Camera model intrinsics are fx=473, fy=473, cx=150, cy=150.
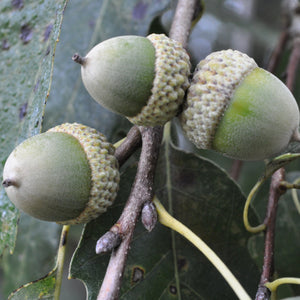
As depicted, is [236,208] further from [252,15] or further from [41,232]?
[252,15]

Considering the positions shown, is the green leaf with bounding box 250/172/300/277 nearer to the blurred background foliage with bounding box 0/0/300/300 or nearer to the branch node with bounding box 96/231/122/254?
the blurred background foliage with bounding box 0/0/300/300

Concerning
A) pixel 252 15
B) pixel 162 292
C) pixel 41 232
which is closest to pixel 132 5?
pixel 41 232

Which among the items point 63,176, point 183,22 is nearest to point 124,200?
point 63,176

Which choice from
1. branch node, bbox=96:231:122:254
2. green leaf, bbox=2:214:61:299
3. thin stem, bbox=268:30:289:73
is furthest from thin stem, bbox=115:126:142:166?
thin stem, bbox=268:30:289:73

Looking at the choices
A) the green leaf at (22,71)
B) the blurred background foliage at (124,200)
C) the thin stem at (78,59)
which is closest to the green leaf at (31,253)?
the blurred background foliage at (124,200)

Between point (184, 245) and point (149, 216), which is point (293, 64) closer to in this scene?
point (184, 245)

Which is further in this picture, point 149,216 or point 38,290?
point 38,290
